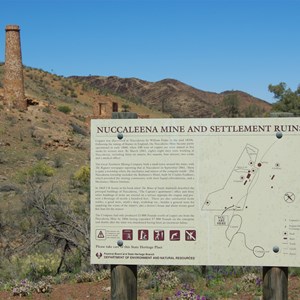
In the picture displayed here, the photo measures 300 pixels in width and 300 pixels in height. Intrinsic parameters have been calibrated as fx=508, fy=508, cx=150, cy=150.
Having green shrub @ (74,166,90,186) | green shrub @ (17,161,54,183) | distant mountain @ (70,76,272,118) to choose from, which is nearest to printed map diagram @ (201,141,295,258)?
green shrub @ (74,166,90,186)

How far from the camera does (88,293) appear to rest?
6859 millimetres

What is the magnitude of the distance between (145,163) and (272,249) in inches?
50.5

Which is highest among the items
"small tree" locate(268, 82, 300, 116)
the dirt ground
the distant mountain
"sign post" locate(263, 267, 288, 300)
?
the distant mountain

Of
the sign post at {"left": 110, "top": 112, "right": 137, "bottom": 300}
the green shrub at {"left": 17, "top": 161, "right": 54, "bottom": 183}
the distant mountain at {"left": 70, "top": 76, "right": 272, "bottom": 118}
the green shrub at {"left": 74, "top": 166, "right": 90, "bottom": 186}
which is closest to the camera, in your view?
the sign post at {"left": 110, "top": 112, "right": 137, "bottom": 300}

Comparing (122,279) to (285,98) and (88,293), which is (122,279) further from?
(285,98)

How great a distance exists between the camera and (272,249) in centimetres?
425

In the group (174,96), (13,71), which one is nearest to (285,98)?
(13,71)

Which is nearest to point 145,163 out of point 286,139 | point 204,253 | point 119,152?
point 119,152

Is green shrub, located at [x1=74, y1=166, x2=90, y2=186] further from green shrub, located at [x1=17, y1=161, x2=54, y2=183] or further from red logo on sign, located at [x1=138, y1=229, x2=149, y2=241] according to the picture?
red logo on sign, located at [x1=138, y1=229, x2=149, y2=241]

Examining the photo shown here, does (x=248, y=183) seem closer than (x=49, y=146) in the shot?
Yes

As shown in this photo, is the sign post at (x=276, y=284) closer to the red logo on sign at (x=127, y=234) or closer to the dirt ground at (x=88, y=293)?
the red logo on sign at (x=127, y=234)

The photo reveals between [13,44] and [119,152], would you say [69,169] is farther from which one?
[119,152]

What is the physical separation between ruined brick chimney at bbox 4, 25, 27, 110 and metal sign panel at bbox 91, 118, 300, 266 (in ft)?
93.1

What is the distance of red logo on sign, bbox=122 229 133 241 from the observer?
4324mm
